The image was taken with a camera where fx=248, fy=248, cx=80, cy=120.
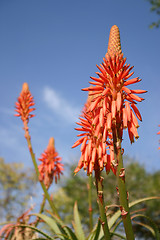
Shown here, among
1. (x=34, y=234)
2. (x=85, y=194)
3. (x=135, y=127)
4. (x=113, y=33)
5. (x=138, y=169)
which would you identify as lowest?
(x=34, y=234)

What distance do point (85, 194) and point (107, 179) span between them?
2406 millimetres

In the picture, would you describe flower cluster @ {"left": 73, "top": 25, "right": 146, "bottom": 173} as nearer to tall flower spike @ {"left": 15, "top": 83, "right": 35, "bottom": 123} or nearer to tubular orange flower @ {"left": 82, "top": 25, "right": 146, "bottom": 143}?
tubular orange flower @ {"left": 82, "top": 25, "right": 146, "bottom": 143}

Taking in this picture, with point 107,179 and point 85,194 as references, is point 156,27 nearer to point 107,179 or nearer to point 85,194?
point 107,179

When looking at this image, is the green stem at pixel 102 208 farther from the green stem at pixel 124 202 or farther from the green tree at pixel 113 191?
the green tree at pixel 113 191

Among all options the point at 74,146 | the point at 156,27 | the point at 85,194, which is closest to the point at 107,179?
the point at 85,194

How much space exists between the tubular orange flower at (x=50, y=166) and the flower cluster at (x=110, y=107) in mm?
2807

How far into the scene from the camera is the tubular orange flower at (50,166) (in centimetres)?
530

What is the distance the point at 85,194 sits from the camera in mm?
20656

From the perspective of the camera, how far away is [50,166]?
5367 millimetres

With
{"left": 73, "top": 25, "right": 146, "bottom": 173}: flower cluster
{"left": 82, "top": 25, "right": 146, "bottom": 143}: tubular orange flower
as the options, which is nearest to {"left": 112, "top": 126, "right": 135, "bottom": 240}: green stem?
{"left": 73, "top": 25, "right": 146, "bottom": 173}: flower cluster

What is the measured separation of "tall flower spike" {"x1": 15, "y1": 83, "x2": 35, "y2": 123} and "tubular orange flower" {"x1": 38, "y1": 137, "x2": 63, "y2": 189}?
104 centimetres

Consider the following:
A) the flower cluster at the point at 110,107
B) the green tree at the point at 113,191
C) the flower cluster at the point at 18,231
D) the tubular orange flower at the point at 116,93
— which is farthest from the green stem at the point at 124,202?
the green tree at the point at 113,191

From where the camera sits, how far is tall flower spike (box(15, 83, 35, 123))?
512 centimetres

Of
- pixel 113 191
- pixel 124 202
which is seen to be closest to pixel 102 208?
pixel 124 202
